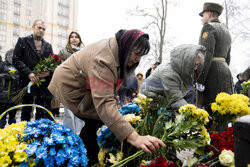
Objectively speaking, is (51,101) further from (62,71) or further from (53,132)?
(53,132)

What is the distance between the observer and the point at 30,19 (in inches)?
1609

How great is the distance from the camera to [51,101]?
4.03 m

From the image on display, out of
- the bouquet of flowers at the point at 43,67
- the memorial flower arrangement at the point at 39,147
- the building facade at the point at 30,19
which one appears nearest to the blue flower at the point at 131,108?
the memorial flower arrangement at the point at 39,147

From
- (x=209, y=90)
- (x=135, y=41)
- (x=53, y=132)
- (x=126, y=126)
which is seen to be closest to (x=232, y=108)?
(x=126, y=126)

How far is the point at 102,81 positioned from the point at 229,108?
82 centimetres

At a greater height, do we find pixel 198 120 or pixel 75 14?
pixel 75 14

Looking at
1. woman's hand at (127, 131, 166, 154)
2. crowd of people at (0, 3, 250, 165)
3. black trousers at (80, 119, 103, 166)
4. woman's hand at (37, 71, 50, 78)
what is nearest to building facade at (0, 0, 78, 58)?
crowd of people at (0, 3, 250, 165)

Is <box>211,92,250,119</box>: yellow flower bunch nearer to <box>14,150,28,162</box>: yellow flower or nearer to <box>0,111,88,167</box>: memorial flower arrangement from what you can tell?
<box>0,111,88,167</box>: memorial flower arrangement

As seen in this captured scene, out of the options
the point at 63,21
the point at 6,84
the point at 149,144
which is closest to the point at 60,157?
the point at 149,144

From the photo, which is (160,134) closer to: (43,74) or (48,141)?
(48,141)

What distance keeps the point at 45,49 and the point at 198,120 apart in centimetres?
315

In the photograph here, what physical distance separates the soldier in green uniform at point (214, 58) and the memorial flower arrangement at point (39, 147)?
2.62m

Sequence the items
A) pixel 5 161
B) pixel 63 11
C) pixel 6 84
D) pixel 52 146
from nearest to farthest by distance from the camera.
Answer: pixel 5 161 < pixel 52 146 < pixel 6 84 < pixel 63 11

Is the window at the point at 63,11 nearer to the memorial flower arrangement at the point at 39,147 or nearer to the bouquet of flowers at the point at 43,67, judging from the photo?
the bouquet of flowers at the point at 43,67
